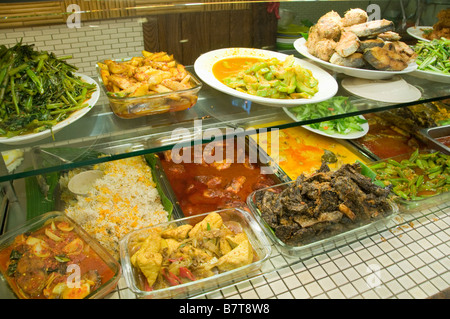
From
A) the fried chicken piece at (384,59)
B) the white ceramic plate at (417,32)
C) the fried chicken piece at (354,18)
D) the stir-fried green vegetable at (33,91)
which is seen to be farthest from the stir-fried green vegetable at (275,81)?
the white ceramic plate at (417,32)

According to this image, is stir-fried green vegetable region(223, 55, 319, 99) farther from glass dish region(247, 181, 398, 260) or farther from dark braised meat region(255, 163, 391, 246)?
glass dish region(247, 181, 398, 260)

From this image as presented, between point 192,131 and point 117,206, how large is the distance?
71 cm

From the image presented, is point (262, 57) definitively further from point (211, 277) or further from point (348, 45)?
point (211, 277)

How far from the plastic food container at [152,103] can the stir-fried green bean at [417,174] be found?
4.69 ft

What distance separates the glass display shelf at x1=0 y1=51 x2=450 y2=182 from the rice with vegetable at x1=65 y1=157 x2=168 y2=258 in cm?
54

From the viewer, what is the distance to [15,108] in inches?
52.1

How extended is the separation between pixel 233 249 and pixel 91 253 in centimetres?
67

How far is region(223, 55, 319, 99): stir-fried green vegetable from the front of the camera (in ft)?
5.47

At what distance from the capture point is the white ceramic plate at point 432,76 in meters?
2.09

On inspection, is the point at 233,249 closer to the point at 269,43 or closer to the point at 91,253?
the point at 91,253

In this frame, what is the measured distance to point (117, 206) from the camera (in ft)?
6.35

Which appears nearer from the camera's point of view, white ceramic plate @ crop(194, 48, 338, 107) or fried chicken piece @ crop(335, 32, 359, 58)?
white ceramic plate @ crop(194, 48, 338, 107)

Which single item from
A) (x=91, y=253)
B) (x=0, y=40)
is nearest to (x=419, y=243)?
(x=91, y=253)

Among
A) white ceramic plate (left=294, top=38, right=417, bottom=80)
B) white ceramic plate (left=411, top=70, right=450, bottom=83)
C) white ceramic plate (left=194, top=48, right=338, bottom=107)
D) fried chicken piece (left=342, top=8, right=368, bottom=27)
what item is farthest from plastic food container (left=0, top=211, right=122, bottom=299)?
white ceramic plate (left=411, top=70, right=450, bottom=83)
